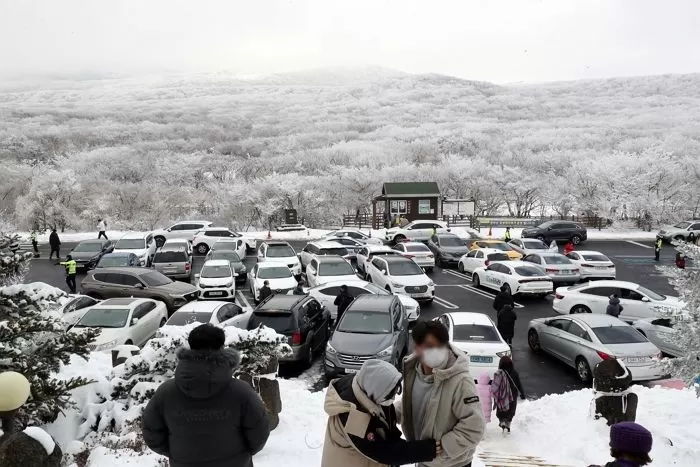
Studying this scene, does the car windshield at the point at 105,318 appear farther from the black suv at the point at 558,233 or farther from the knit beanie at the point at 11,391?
the black suv at the point at 558,233

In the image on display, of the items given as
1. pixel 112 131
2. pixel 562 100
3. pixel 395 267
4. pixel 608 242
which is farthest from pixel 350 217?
pixel 562 100

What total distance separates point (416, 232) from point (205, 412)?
110 ft

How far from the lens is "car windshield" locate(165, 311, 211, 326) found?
42.0 feet

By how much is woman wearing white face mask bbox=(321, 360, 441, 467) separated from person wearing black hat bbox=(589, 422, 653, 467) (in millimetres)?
1191

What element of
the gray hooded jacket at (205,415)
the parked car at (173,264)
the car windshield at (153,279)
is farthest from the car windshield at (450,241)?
the gray hooded jacket at (205,415)

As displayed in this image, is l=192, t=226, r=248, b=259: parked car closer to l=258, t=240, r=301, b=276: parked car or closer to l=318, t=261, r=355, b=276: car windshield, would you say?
l=258, t=240, r=301, b=276: parked car

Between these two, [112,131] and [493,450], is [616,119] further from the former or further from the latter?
[493,450]

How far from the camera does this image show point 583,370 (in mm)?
11547

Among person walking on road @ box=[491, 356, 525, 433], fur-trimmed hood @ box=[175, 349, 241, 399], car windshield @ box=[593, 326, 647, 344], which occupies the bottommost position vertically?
car windshield @ box=[593, 326, 647, 344]

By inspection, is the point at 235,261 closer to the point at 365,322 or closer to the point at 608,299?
the point at 365,322

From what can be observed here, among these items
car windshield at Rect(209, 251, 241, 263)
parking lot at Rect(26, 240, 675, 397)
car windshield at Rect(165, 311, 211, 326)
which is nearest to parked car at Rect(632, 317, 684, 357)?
parking lot at Rect(26, 240, 675, 397)

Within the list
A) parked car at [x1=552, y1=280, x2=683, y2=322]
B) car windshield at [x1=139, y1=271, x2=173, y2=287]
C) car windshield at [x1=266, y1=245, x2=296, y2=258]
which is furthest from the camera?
car windshield at [x1=266, y1=245, x2=296, y2=258]

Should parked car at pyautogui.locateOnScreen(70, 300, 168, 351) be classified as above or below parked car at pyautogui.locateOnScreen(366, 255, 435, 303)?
above

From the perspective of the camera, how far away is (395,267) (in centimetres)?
2020
